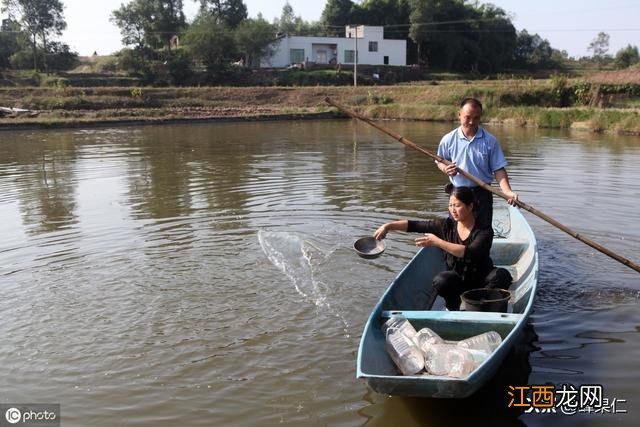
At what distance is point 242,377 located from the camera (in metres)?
4.43

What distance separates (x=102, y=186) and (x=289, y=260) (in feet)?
21.9

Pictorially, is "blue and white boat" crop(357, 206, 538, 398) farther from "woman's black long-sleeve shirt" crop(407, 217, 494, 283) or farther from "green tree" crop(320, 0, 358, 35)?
"green tree" crop(320, 0, 358, 35)

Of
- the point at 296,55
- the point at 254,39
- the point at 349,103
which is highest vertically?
the point at 254,39

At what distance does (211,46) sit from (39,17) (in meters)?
14.5

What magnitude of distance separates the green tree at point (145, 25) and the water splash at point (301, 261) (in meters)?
45.4

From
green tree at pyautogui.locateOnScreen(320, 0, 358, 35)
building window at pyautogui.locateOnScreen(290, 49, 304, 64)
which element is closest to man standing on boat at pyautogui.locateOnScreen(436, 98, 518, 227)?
building window at pyautogui.locateOnScreen(290, 49, 304, 64)

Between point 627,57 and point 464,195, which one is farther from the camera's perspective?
point 627,57

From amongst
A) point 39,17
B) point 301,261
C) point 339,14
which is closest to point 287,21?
point 339,14

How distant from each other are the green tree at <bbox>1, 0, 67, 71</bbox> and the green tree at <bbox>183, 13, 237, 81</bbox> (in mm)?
11024

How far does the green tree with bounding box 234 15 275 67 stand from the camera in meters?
48.9

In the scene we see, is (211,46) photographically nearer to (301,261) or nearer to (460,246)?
(301,261)

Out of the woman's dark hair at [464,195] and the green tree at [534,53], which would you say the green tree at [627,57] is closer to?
the green tree at [534,53]

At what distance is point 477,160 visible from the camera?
16.5ft

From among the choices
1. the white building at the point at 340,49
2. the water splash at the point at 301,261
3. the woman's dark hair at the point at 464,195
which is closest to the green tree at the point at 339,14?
the white building at the point at 340,49
